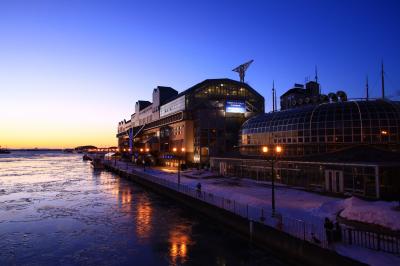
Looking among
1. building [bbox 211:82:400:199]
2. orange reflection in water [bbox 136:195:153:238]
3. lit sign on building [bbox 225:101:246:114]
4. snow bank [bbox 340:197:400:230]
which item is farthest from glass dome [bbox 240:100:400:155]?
lit sign on building [bbox 225:101:246:114]

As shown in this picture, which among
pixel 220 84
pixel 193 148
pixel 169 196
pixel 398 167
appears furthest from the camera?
pixel 220 84

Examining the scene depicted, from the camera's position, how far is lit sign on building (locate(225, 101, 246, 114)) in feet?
349

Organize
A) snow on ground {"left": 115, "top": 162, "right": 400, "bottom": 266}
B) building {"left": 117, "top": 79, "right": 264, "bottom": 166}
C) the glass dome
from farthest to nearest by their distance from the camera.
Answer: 1. building {"left": 117, "top": 79, "right": 264, "bottom": 166}
2. the glass dome
3. snow on ground {"left": 115, "top": 162, "right": 400, "bottom": 266}

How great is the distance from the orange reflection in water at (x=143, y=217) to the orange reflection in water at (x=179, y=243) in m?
2.85

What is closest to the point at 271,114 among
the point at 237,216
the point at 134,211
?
the point at 134,211

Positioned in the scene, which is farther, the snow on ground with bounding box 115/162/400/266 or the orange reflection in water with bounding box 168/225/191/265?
the orange reflection in water with bounding box 168/225/191/265

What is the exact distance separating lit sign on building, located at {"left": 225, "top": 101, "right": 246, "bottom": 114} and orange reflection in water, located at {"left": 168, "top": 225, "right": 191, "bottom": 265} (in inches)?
2835

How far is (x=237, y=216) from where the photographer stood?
32844 mm

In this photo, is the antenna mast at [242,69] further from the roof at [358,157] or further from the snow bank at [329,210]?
the snow bank at [329,210]

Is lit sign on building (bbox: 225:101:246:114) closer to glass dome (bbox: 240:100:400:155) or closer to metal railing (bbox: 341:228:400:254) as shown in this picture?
glass dome (bbox: 240:100:400:155)

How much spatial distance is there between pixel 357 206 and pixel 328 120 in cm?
3039

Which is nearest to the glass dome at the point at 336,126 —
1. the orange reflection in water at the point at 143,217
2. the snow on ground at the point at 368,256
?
the orange reflection in water at the point at 143,217

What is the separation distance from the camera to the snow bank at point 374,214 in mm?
23328

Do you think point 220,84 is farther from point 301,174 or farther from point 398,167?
point 398,167
